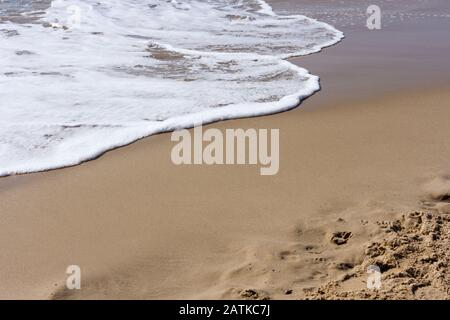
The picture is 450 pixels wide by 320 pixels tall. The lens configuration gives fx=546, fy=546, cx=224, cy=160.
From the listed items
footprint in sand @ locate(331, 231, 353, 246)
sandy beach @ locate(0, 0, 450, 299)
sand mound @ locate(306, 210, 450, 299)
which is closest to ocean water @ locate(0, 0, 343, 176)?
sandy beach @ locate(0, 0, 450, 299)

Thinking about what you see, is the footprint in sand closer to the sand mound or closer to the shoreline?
the shoreline

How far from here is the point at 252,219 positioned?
3.95m

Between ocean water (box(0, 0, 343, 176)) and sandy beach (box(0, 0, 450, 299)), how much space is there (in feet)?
1.38

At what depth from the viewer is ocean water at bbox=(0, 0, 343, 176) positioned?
5492 millimetres

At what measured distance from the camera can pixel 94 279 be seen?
10.9 ft

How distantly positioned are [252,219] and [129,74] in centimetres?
431

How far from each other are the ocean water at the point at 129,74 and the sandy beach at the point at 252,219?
1.38ft

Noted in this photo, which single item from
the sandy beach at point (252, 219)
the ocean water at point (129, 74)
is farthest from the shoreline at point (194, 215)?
the ocean water at point (129, 74)

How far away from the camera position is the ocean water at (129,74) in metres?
5.49

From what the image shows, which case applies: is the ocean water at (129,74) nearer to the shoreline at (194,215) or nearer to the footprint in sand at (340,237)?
the shoreline at (194,215)

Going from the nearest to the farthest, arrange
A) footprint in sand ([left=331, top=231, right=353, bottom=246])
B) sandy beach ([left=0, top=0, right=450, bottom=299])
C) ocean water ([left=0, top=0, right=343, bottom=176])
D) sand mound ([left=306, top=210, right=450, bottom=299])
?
sand mound ([left=306, top=210, right=450, bottom=299]) < sandy beach ([left=0, top=0, right=450, bottom=299]) < footprint in sand ([left=331, top=231, right=353, bottom=246]) < ocean water ([left=0, top=0, right=343, bottom=176])

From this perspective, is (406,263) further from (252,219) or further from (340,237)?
(252,219)
